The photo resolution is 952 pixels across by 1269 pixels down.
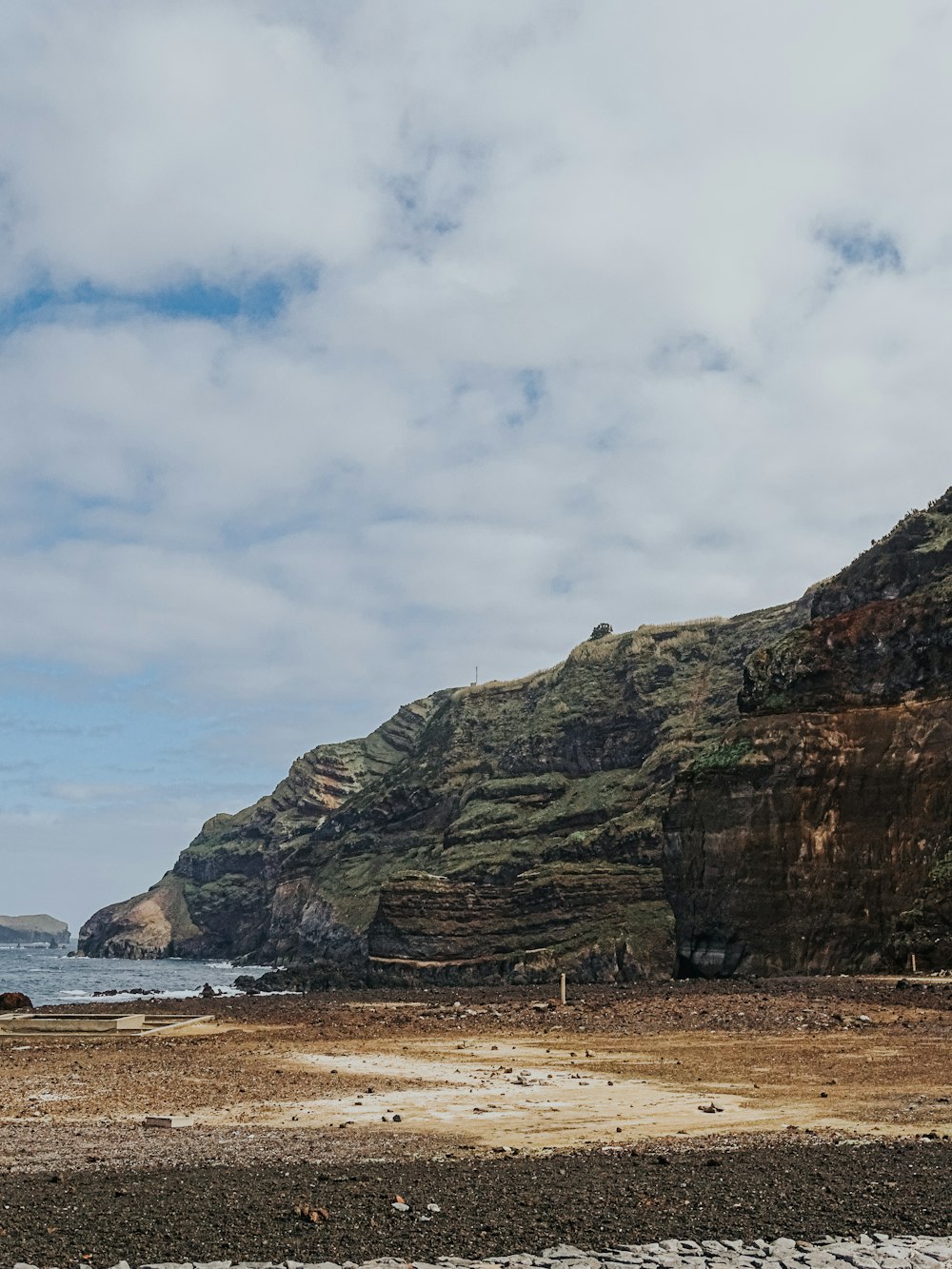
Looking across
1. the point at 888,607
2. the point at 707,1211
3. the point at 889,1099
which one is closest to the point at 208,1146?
the point at 707,1211

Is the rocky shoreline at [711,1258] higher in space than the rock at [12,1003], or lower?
higher

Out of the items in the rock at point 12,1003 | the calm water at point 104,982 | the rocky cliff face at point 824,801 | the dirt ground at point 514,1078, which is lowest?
the calm water at point 104,982

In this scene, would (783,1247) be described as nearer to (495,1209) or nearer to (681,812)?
(495,1209)

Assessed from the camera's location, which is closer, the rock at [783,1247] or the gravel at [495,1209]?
the rock at [783,1247]

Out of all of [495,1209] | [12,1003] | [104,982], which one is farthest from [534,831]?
[495,1209]

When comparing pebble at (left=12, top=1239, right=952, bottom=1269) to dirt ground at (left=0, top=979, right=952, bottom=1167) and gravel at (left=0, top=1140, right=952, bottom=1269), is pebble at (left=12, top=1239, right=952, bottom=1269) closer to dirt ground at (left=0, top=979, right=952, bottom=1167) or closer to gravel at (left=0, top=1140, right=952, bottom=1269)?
gravel at (left=0, top=1140, right=952, bottom=1269)

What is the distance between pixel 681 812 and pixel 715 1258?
69.4 m

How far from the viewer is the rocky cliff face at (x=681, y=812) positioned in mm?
65312

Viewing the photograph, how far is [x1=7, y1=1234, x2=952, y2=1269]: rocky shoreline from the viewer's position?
9562 mm

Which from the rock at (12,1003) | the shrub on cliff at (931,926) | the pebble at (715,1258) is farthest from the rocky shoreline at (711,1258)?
the rock at (12,1003)

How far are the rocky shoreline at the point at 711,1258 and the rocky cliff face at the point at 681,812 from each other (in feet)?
157

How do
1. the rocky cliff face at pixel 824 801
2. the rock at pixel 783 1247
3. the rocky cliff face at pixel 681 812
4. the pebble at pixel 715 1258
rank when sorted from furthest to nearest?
the rocky cliff face at pixel 681 812
the rocky cliff face at pixel 824 801
the rock at pixel 783 1247
the pebble at pixel 715 1258

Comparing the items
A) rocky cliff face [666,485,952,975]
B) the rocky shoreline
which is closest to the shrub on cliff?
rocky cliff face [666,485,952,975]

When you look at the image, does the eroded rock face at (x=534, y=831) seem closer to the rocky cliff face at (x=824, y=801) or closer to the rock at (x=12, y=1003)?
the rocky cliff face at (x=824, y=801)
